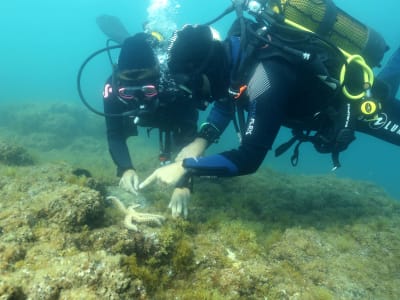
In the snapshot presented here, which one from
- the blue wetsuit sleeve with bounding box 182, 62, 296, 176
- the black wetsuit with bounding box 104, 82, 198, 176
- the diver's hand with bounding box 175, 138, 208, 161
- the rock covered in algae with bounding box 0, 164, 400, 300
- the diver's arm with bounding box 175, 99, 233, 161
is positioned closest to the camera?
the rock covered in algae with bounding box 0, 164, 400, 300

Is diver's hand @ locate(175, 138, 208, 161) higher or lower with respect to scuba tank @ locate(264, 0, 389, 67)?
lower

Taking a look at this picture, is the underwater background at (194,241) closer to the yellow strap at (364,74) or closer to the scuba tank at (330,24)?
the yellow strap at (364,74)

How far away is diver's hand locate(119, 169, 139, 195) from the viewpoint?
5.23m

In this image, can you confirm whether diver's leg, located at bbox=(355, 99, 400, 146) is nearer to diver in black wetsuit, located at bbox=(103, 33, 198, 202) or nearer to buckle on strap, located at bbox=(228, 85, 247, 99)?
buckle on strap, located at bbox=(228, 85, 247, 99)

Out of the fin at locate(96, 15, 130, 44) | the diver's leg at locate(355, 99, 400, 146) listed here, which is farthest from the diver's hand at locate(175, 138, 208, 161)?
the fin at locate(96, 15, 130, 44)

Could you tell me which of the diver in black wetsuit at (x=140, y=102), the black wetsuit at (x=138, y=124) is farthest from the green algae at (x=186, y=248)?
the diver in black wetsuit at (x=140, y=102)

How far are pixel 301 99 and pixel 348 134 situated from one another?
809 millimetres

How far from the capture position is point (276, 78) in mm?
4184

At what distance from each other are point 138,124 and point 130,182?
104 cm

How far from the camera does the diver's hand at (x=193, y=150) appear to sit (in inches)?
201

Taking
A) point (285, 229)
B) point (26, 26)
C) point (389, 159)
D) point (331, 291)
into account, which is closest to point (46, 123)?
point (285, 229)

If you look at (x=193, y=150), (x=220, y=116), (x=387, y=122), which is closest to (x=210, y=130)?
(x=220, y=116)

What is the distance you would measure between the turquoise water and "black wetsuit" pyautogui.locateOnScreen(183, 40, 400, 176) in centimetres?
1898

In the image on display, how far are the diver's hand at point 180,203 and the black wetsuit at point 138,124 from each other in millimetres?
1347
